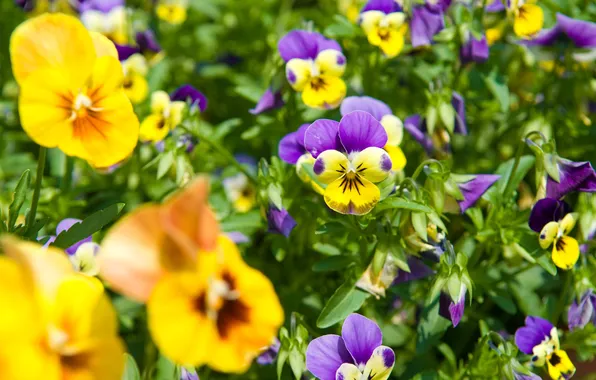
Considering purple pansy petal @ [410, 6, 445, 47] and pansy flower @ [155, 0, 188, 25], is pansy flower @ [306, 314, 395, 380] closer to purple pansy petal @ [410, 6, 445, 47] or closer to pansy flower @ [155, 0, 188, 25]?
purple pansy petal @ [410, 6, 445, 47]

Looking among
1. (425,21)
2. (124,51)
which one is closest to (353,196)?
(425,21)

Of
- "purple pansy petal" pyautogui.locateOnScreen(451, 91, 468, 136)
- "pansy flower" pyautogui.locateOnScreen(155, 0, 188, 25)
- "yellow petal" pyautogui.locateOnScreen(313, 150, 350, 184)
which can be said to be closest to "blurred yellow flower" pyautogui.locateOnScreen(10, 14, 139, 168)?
"yellow petal" pyautogui.locateOnScreen(313, 150, 350, 184)

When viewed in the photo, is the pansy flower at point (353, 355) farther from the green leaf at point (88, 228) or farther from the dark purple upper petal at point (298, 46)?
the dark purple upper petal at point (298, 46)

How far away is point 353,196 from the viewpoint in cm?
133

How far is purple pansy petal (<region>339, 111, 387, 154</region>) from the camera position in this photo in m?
1.32

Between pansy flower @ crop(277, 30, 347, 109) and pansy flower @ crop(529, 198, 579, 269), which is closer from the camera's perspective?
pansy flower @ crop(529, 198, 579, 269)

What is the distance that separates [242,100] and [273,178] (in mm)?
1065

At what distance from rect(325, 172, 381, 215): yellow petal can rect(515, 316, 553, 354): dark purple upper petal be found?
0.49 m

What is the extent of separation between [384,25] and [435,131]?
306 millimetres

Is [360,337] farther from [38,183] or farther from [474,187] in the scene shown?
[38,183]

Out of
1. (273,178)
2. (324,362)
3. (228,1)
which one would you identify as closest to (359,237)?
(273,178)

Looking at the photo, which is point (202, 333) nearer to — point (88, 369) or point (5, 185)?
point (88, 369)

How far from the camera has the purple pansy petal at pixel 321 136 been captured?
4.41 ft

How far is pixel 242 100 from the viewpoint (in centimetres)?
258
